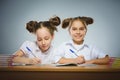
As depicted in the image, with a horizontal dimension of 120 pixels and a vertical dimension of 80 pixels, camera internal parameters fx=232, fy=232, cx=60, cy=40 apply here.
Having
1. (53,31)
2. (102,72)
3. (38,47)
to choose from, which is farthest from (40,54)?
(102,72)

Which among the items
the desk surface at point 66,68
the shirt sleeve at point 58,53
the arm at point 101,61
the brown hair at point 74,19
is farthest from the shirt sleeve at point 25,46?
the arm at point 101,61

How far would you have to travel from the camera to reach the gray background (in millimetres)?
2881

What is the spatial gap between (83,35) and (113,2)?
0.57 m

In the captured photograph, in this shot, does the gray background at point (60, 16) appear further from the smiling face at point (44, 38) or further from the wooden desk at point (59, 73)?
the wooden desk at point (59, 73)

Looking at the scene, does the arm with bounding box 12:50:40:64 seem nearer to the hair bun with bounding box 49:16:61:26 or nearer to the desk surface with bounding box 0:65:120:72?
the desk surface with bounding box 0:65:120:72

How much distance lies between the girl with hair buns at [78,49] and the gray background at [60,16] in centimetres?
6

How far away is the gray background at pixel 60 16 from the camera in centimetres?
288

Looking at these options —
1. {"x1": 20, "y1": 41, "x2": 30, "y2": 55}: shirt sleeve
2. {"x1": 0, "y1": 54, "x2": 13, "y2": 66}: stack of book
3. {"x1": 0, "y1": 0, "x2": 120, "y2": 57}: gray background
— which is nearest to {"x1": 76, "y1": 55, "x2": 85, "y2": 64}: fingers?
{"x1": 0, "y1": 0, "x2": 120, "y2": 57}: gray background

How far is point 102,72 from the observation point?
268 cm

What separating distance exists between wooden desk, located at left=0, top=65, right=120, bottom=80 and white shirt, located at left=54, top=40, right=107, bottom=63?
0.18 m

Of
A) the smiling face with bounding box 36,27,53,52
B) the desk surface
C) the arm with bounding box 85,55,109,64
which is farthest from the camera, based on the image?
the smiling face with bounding box 36,27,53,52

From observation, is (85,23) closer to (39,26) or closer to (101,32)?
(101,32)

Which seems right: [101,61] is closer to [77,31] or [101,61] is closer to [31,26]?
[77,31]

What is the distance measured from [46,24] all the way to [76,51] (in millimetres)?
510
